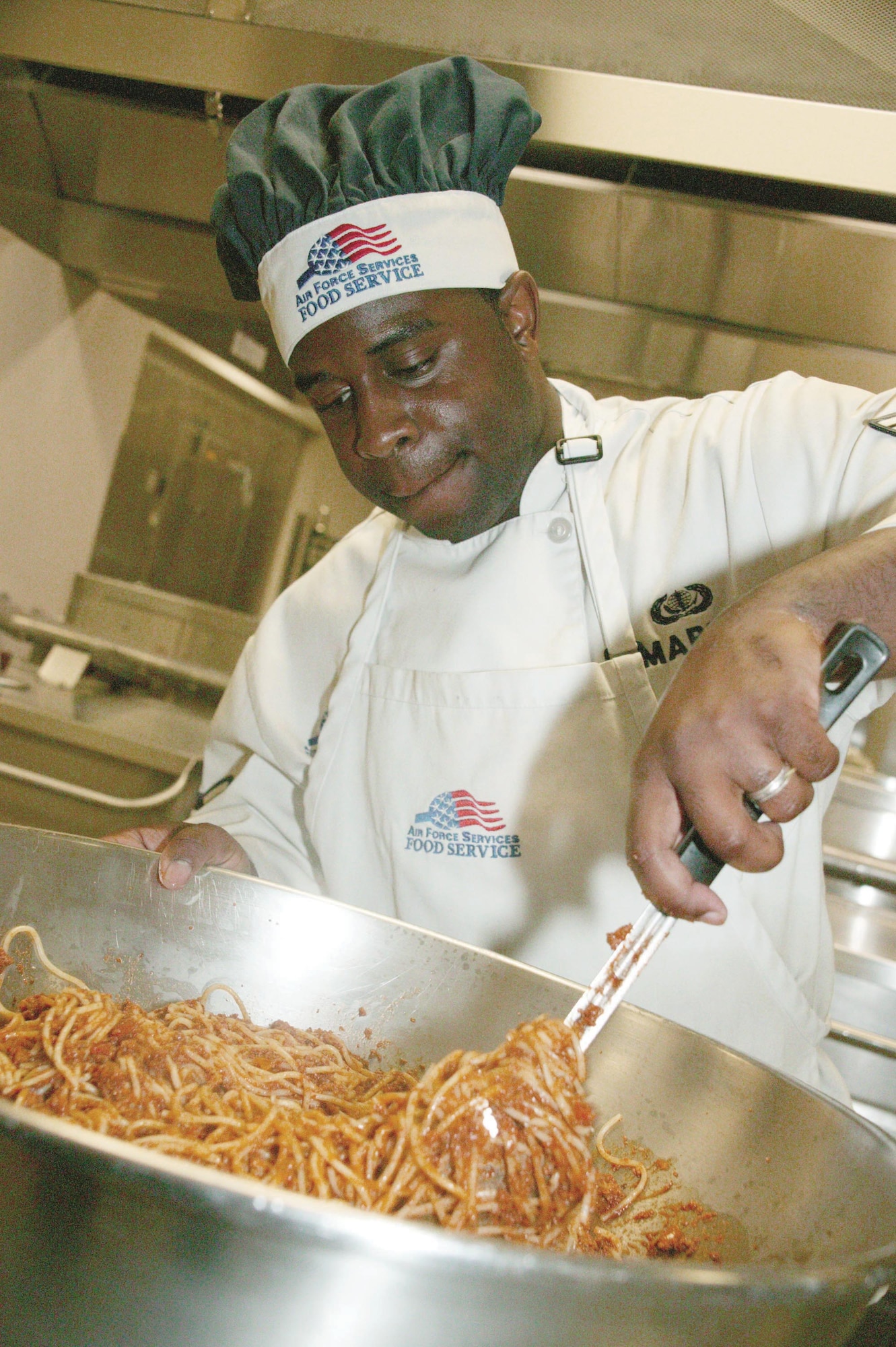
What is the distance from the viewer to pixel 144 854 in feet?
3.14

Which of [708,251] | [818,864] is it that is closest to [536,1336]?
[818,864]

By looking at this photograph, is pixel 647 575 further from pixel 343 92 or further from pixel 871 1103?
pixel 871 1103

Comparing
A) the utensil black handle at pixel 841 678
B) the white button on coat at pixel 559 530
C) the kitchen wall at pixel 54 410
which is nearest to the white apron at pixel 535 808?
the white button on coat at pixel 559 530

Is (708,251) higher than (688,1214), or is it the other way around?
(708,251)

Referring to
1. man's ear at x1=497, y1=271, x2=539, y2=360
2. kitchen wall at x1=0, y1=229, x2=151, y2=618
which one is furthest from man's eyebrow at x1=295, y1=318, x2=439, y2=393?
kitchen wall at x1=0, y1=229, x2=151, y2=618

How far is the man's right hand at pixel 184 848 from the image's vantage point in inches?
37.9

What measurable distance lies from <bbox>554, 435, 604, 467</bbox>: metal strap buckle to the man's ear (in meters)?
0.13

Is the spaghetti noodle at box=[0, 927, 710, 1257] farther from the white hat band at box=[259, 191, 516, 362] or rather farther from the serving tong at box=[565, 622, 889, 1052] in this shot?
the white hat band at box=[259, 191, 516, 362]

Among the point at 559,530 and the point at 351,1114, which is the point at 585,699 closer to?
the point at 559,530

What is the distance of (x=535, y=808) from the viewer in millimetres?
1150

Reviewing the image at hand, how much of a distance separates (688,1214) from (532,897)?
0.45m

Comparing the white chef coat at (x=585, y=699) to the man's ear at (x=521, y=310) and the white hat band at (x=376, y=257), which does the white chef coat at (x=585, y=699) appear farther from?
the white hat band at (x=376, y=257)

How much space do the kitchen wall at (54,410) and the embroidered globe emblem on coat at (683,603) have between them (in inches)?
Result: 97.6

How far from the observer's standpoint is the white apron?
1070mm
